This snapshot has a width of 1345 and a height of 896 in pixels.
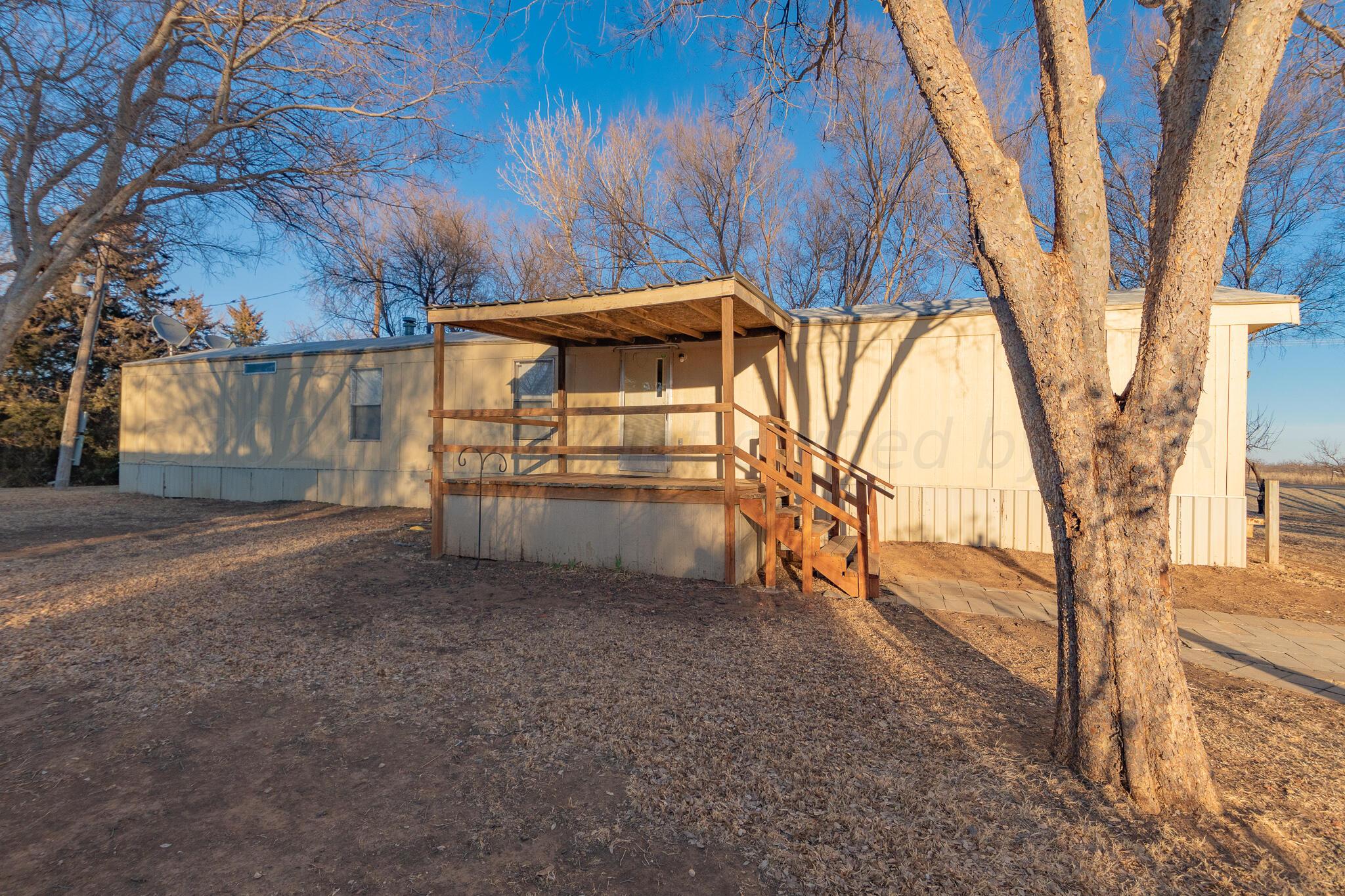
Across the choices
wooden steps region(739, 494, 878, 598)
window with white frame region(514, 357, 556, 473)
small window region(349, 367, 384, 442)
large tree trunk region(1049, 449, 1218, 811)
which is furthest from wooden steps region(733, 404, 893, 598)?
small window region(349, 367, 384, 442)

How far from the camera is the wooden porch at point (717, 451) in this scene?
18.1 ft

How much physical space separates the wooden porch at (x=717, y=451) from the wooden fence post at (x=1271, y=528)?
3.89m

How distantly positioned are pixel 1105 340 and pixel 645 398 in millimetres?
6385

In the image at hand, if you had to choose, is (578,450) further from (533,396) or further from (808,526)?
(533,396)

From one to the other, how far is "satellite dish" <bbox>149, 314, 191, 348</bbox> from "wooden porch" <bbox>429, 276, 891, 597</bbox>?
35.8 feet

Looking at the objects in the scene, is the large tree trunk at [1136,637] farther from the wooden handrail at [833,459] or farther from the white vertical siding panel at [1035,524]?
the white vertical siding panel at [1035,524]

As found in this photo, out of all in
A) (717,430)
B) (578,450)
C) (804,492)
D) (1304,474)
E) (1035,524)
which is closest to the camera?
(804,492)

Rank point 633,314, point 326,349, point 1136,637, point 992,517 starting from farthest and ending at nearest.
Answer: point 326,349 < point 992,517 < point 633,314 < point 1136,637

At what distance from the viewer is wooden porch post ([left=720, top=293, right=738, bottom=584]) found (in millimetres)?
5506

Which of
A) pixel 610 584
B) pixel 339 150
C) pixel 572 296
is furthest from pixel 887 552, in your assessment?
pixel 339 150

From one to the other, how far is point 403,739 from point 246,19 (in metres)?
8.28

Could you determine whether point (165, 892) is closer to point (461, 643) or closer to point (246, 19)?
point (461, 643)

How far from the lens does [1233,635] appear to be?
4707mm

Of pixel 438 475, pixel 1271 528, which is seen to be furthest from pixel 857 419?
pixel 438 475
